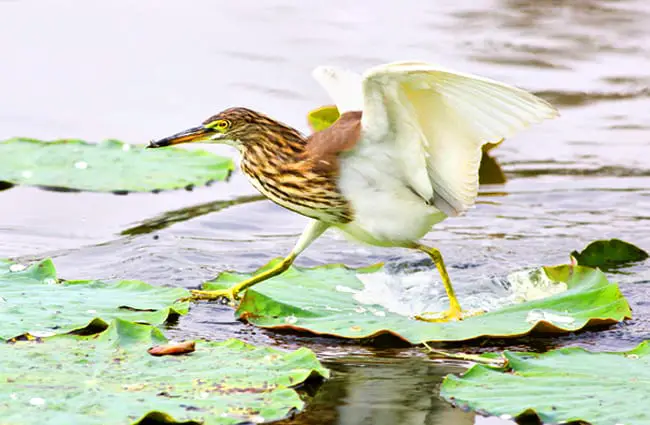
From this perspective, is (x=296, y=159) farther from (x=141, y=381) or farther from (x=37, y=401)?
(x=37, y=401)

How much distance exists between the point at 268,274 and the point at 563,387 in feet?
4.99

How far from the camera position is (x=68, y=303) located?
4605mm

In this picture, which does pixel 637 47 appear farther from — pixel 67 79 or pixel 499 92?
pixel 499 92

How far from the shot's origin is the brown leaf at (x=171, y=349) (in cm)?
407

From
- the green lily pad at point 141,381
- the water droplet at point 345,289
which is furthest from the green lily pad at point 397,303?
the green lily pad at point 141,381

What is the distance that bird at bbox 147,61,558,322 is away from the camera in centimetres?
458

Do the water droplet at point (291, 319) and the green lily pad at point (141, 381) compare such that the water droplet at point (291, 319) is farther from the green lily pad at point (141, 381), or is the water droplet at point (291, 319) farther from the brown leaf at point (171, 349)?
the brown leaf at point (171, 349)

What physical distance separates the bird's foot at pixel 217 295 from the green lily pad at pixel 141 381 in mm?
911

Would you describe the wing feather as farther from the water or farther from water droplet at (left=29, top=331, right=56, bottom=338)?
water droplet at (left=29, top=331, right=56, bottom=338)

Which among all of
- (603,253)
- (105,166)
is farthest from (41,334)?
(105,166)

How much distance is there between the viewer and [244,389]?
12.5 ft

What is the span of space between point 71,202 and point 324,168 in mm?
2462

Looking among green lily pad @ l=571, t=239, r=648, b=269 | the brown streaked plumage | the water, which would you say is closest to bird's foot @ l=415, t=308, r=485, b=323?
the water

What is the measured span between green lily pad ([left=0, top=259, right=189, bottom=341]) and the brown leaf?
1.12ft
